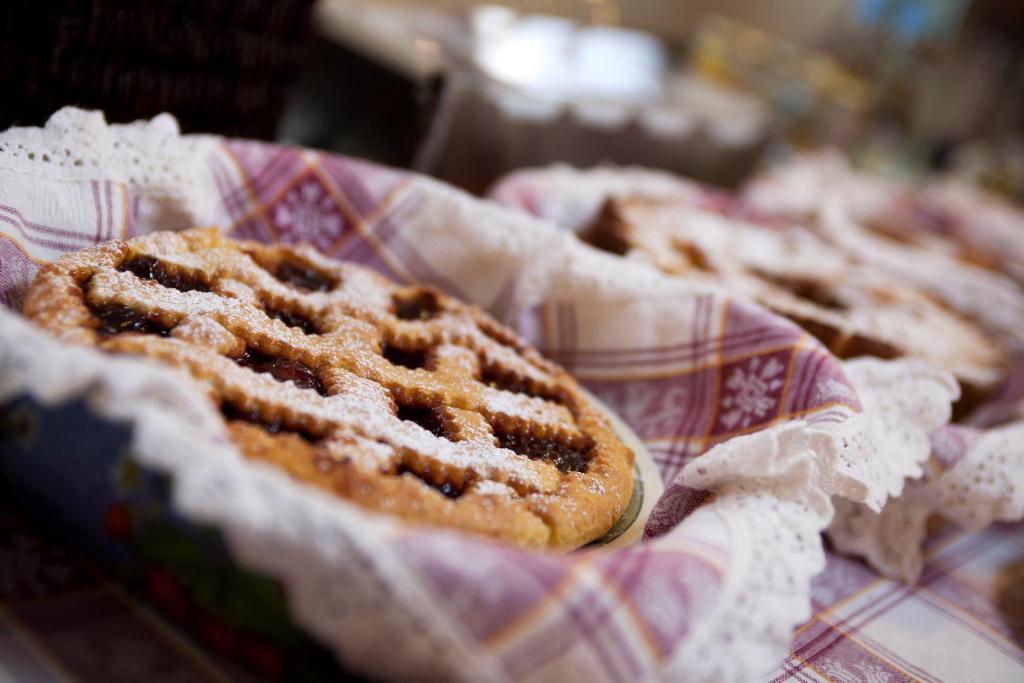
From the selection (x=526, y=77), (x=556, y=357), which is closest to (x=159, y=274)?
(x=556, y=357)

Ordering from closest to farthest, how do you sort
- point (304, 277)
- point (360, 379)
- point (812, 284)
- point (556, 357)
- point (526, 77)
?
1. point (360, 379)
2. point (304, 277)
3. point (556, 357)
4. point (812, 284)
5. point (526, 77)

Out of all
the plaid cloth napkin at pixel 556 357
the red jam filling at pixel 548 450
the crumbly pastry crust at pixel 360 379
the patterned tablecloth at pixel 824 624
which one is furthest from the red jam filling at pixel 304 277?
the patterned tablecloth at pixel 824 624

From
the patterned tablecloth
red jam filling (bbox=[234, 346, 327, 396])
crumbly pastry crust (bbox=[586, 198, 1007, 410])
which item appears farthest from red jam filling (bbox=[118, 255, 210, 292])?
crumbly pastry crust (bbox=[586, 198, 1007, 410])

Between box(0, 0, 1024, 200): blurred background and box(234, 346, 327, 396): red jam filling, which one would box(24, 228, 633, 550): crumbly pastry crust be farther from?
box(0, 0, 1024, 200): blurred background

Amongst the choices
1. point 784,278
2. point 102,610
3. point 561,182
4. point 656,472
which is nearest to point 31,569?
point 102,610

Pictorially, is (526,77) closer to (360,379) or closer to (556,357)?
(556,357)

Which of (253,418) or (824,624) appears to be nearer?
(253,418)

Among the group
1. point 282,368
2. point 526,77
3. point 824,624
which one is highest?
point 526,77
